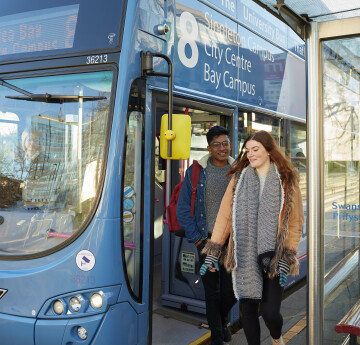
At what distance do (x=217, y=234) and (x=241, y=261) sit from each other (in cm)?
28

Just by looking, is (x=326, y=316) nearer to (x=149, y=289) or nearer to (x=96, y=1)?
(x=149, y=289)

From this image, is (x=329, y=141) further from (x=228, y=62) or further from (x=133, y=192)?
(x=228, y=62)

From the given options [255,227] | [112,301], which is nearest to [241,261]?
[255,227]

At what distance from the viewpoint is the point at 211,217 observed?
386cm

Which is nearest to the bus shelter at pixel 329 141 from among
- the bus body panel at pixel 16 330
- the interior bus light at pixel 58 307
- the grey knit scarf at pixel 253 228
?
the grey knit scarf at pixel 253 228

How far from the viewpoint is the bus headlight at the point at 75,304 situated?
303 centimetres

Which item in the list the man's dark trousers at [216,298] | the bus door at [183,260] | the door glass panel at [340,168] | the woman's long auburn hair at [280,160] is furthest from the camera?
the bus door at [183,260]

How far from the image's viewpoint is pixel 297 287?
614 cm

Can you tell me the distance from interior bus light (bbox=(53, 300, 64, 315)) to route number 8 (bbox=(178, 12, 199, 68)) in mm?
1913

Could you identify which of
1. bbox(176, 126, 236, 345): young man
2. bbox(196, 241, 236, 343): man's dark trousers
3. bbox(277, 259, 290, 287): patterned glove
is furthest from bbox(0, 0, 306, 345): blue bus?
bbox(277, 259, 290, 287): patterned glove

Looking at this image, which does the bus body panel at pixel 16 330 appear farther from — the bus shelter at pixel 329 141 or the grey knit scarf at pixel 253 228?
the bus shelter at pixel 329 141

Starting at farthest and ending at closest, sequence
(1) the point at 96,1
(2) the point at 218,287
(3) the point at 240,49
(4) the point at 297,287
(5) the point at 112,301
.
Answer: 1. (4) the point at 297,287
2. (3) the point at 240,49
3. (2) the point at 218,287
4. (1) the point at 96,1
5. (5) the point at 112,301

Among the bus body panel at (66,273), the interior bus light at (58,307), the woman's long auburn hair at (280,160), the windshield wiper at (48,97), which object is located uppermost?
the windshield wiper at (48,97)

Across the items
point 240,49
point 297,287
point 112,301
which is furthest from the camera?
point 297,287
